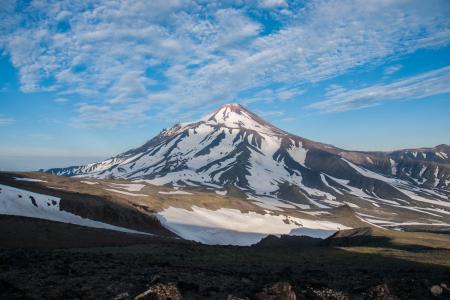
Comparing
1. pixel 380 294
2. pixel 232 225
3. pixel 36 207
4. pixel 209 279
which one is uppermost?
pixel 380 294

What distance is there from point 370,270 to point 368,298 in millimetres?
13707

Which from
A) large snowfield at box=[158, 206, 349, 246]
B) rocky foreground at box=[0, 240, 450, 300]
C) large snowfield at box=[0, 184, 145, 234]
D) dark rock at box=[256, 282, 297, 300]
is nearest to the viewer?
dark rock at box=[256, 282, 297, 300]

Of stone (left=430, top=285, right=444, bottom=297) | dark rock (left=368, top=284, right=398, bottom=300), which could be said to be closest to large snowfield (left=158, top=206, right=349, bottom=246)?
stone (left=430, top=285, right=444, bottom=297)

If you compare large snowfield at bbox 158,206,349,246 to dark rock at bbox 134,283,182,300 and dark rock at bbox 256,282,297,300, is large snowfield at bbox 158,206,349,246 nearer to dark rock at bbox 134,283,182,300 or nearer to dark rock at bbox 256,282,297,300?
dark rock at bbox 256,282,297,300

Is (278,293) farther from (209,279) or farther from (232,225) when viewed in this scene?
(232,225)

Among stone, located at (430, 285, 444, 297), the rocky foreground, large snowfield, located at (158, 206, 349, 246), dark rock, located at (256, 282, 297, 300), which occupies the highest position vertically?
dark rock, located at (256, 282, 297, 300)

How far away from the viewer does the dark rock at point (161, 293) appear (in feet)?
53.9

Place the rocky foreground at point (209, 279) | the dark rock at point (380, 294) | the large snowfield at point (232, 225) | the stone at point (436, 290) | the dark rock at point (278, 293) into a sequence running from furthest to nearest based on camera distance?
the large snowfield at point (232, 225) → the stone at point (436, 290) → the dark rock at point (380, 294) → the rocky foreground at point (209, 279) → the dark rock at point (278, 293)

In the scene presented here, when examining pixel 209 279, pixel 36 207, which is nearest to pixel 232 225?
pixel 36 207

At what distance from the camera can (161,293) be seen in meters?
16.7

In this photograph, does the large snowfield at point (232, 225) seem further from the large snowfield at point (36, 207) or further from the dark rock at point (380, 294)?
the dark rock at point (380, 294)

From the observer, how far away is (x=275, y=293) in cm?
1848

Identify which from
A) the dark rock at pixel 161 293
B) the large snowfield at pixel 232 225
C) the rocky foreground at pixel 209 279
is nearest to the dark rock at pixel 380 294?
the rocky foreground at pixel 209 279

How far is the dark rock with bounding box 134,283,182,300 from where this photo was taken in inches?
647
